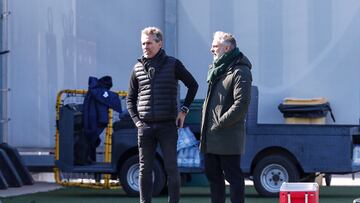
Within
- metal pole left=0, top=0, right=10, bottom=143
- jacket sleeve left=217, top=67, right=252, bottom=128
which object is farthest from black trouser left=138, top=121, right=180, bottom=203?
metal pole left=0, top=0, right=10, bottom=143

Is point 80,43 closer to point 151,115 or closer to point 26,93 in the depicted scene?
point 26,93

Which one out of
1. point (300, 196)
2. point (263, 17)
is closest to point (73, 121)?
point (263, 17)

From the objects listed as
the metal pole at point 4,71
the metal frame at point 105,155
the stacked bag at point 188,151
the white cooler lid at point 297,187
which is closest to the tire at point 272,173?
the stacked bag at point 188,151

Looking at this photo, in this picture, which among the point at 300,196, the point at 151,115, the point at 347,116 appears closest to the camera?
the point at 300,196

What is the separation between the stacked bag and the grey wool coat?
333cm

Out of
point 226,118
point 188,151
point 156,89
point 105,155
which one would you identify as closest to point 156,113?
point 156,89

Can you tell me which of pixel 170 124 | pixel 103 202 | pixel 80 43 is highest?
pixel 80 43

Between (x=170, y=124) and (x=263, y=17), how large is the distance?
18.6ft

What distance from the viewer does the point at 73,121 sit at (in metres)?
12.9

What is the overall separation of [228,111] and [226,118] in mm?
60

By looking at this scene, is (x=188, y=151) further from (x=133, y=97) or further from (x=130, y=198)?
(x=133, y=97)

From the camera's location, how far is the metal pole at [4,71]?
46.4ft

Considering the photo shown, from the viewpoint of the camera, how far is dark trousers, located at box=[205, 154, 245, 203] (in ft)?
28.9

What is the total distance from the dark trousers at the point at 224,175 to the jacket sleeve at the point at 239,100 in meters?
0.31
